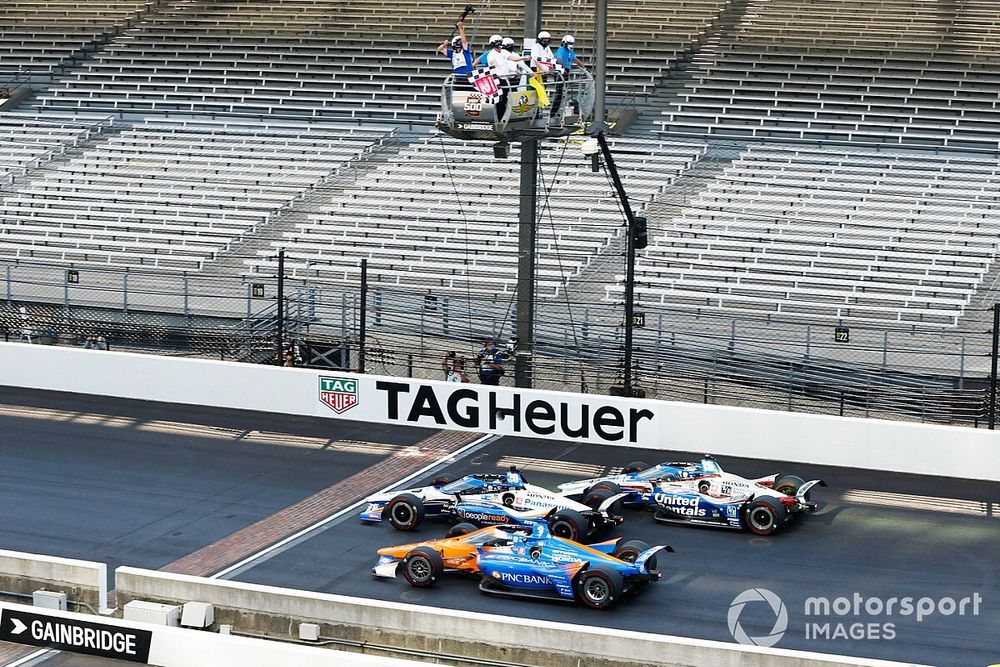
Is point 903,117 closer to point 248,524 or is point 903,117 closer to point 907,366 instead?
point 907,366

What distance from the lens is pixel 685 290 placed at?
3195cm

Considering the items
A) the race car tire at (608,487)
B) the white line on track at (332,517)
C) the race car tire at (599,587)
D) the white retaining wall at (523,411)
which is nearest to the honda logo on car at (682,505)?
the race car tire at (608,487)

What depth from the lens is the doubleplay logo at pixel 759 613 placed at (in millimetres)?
17906

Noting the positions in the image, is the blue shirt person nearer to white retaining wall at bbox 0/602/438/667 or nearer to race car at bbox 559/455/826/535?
race car at bbox 559/455/826/535

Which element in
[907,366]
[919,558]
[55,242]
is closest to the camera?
[919,558]

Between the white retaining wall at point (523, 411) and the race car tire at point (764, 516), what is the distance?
3.14 meters

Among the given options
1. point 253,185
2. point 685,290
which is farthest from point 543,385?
point 253,185

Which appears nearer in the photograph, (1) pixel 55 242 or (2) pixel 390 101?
(1) pixel 55 242

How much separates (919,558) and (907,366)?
7.39 metres

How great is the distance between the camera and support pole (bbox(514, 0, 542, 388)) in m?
27.1

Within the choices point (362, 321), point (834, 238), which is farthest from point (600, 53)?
point (834, 238)

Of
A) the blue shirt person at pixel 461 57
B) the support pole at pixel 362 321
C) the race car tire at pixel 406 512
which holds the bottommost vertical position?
the race car tire at pixel 406 512

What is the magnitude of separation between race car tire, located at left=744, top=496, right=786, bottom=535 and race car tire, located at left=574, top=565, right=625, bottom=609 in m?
3.39

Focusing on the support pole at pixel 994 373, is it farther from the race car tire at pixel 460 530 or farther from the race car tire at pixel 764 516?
the race car tire at pixel 460 530
